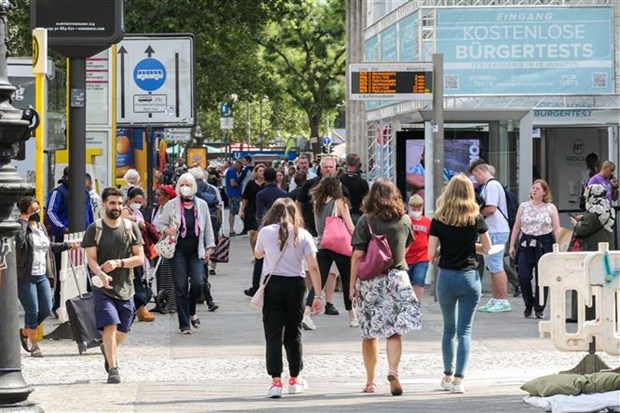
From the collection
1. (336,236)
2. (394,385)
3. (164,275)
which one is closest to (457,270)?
(394,385)

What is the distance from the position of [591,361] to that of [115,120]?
1159cm

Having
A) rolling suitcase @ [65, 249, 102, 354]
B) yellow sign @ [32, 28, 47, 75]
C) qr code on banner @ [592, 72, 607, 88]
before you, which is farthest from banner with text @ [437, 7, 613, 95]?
rolling suitcase @ [65, 249, 102, 354]

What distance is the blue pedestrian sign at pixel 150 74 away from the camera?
2281 cm

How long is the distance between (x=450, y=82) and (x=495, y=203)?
291 inches

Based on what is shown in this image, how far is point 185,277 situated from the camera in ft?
52.1

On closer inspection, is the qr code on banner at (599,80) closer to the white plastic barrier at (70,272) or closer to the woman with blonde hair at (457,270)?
the white plastic barrier at (70,272)

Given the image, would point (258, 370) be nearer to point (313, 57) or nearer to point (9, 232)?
point (9, 232)

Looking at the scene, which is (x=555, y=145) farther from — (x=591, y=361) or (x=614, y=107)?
(x=591, y=361)

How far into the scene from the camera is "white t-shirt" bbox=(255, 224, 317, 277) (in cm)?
Result: 1171

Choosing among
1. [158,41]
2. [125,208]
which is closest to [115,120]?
[158,41]

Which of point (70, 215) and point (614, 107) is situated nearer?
point (70, 215)

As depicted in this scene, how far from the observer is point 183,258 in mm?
15922

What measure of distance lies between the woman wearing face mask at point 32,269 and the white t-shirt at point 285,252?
3292mm

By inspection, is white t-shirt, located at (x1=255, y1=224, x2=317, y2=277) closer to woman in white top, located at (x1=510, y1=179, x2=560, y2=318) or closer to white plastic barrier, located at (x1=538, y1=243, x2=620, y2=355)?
white plastic barrier, located at (x1=538, y1=243, x2=620, y2=355)
